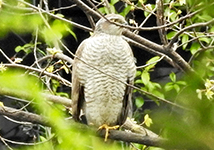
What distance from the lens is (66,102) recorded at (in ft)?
8.24

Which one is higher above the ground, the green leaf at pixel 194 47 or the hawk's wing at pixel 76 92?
the green leaf at pixel 194 47

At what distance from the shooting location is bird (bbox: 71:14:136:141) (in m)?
2.26

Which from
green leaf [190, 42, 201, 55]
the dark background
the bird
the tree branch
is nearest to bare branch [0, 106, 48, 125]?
the tree branch

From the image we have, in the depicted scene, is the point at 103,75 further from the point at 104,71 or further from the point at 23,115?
the point at 23,115

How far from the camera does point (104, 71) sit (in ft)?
7.32

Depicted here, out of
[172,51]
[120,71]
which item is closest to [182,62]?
[172,51]

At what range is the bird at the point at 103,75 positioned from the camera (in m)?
2.26

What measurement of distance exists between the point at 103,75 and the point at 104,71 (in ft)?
0.08

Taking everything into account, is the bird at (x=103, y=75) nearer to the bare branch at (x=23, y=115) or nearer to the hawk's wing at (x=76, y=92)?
the hawk's wing at (x=76, y=92)

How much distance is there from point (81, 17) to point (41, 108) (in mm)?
2912

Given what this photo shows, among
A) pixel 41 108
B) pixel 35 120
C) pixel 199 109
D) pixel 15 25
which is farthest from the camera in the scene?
pixel 35 120

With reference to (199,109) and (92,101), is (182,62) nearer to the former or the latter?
(92,101)

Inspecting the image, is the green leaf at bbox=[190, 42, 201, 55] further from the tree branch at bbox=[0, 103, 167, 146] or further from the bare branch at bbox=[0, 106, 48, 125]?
the bare branch at bbox=[0, 106, 48, 125]

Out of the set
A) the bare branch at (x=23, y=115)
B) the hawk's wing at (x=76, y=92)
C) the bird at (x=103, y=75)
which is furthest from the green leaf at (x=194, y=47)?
the bare branch at (x=23, y=115)
